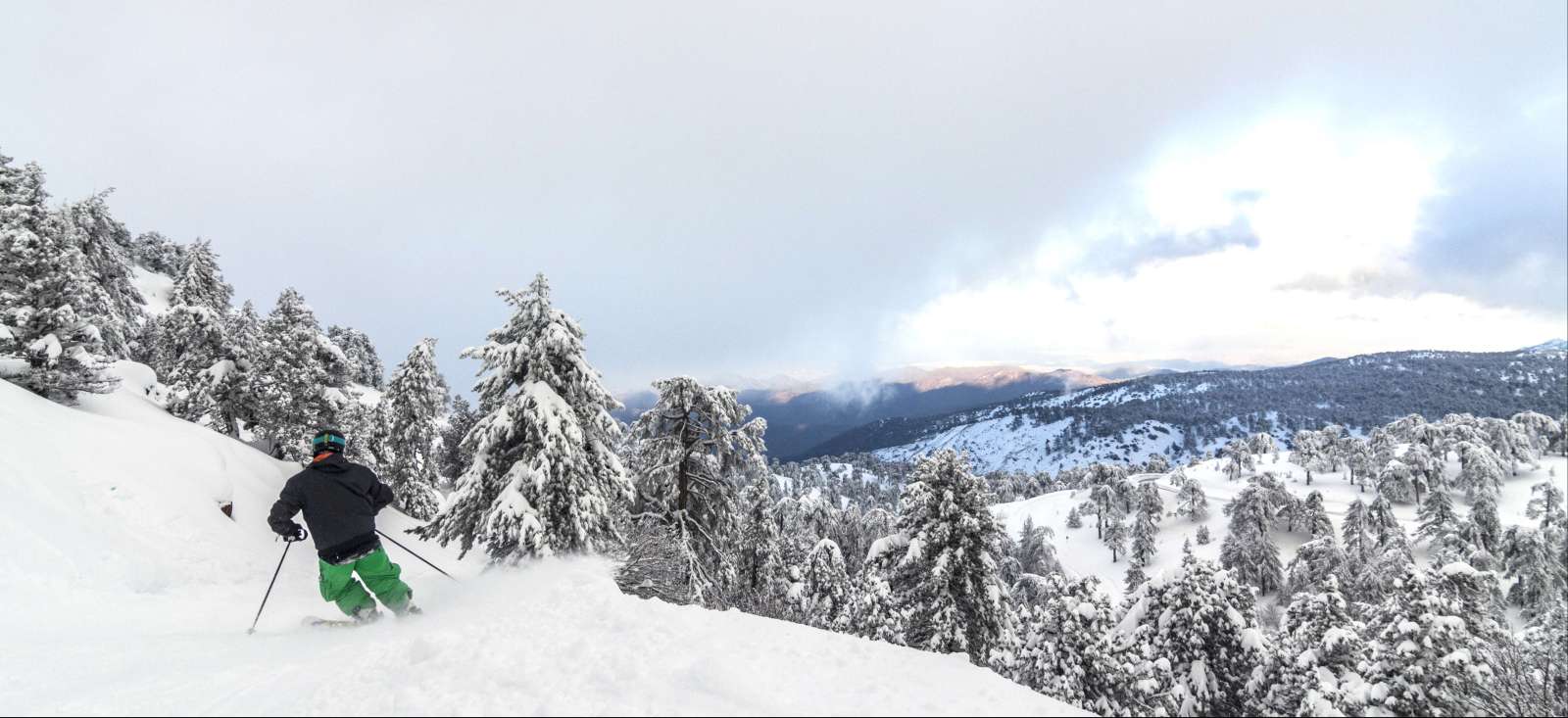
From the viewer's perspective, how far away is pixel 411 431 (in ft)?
95.0

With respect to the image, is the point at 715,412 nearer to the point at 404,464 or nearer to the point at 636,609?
the point at 636,609

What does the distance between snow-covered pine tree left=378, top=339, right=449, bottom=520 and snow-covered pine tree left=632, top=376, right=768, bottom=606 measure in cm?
1808

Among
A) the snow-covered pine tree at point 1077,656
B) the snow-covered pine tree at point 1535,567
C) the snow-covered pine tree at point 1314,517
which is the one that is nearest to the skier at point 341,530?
the snow-covered pine tree at point 1077,656

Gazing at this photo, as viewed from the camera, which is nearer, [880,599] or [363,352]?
[880,599]

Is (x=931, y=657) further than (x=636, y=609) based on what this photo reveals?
No

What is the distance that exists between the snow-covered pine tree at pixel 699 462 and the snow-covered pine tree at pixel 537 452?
138 inches

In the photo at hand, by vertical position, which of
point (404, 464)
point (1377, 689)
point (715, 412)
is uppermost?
point (715, 412)

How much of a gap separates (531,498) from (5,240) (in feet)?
83.5

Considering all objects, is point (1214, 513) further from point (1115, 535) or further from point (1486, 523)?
point (1486, 523)

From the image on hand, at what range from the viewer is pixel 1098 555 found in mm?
91438

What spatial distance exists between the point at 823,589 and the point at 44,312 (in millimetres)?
31982

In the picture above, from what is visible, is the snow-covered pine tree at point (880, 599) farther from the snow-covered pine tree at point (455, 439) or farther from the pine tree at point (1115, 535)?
the pine tree at point (1115, 535)

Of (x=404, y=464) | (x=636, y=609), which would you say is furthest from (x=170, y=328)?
(x=636, y=609)

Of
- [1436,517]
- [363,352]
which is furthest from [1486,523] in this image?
[363,352]
